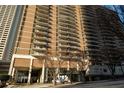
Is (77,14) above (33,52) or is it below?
above

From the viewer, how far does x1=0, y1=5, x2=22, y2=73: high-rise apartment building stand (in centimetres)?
4503

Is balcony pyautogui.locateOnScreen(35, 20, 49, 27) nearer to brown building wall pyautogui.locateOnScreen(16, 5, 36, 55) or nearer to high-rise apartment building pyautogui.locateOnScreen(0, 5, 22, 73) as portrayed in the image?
brown building wall pyautogui.locateOnScreen(16, 5, 36, 55)

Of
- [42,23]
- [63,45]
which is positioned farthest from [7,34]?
[63,45]

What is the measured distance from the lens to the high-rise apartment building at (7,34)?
148 ft

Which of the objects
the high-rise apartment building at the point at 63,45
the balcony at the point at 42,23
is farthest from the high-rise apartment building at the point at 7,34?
the high-rise apartment building at the point at 63,45

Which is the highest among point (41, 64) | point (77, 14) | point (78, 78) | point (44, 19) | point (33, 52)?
point (77, 14)

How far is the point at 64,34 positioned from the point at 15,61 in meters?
13.7

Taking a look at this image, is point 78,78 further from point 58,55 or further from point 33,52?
point 33,52

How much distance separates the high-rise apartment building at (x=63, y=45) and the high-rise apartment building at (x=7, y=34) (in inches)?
261

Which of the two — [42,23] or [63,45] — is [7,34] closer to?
[42,23]

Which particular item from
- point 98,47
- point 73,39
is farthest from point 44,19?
point 98,47

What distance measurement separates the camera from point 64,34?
141 feet

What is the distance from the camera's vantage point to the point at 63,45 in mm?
40812

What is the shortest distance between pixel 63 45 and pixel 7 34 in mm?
15798
